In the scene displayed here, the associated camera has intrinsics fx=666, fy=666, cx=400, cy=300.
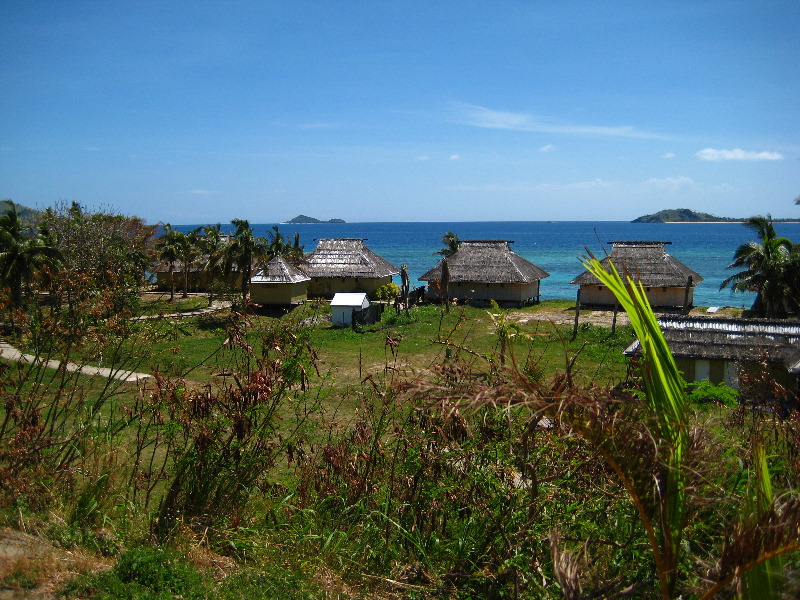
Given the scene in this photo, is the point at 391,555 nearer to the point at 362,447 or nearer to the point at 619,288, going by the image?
the point at 362,447

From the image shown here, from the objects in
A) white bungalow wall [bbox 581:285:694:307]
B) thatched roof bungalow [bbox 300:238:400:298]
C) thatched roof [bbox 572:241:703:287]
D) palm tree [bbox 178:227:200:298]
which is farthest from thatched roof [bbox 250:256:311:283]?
white bungalow wall [bbox 581:285:694:307]

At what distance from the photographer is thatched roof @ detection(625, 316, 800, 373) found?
14.7m

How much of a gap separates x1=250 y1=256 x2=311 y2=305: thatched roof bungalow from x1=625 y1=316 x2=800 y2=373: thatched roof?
19.5 metres

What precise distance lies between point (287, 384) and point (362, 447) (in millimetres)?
739

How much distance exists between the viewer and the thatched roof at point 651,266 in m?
32.4

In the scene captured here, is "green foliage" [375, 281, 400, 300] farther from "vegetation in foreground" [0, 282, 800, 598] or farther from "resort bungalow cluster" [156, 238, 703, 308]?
"vegetation in foreground" [0, 282, 800, 598]

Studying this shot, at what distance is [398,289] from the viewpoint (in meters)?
33.0

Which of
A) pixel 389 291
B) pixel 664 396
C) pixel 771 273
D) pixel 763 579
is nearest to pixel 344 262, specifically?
pixel 389 291

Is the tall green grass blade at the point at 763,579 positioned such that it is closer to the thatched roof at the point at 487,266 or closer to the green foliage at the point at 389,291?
the green foliage at the point at 389,291

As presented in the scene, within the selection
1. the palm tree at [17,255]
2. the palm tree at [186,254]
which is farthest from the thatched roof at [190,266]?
the palm tree at [17,255]

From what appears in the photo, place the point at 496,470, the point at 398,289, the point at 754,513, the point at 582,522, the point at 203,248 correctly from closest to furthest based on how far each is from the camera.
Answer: the point at 754,513
the point at 582,522
the point at 496,470
the point at 398,289
the point at 203,248

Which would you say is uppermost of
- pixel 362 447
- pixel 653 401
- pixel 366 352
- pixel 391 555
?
pixel 653 401

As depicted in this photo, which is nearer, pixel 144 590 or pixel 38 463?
pixel 144 590

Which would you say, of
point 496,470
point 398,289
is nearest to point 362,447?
point 496,470
